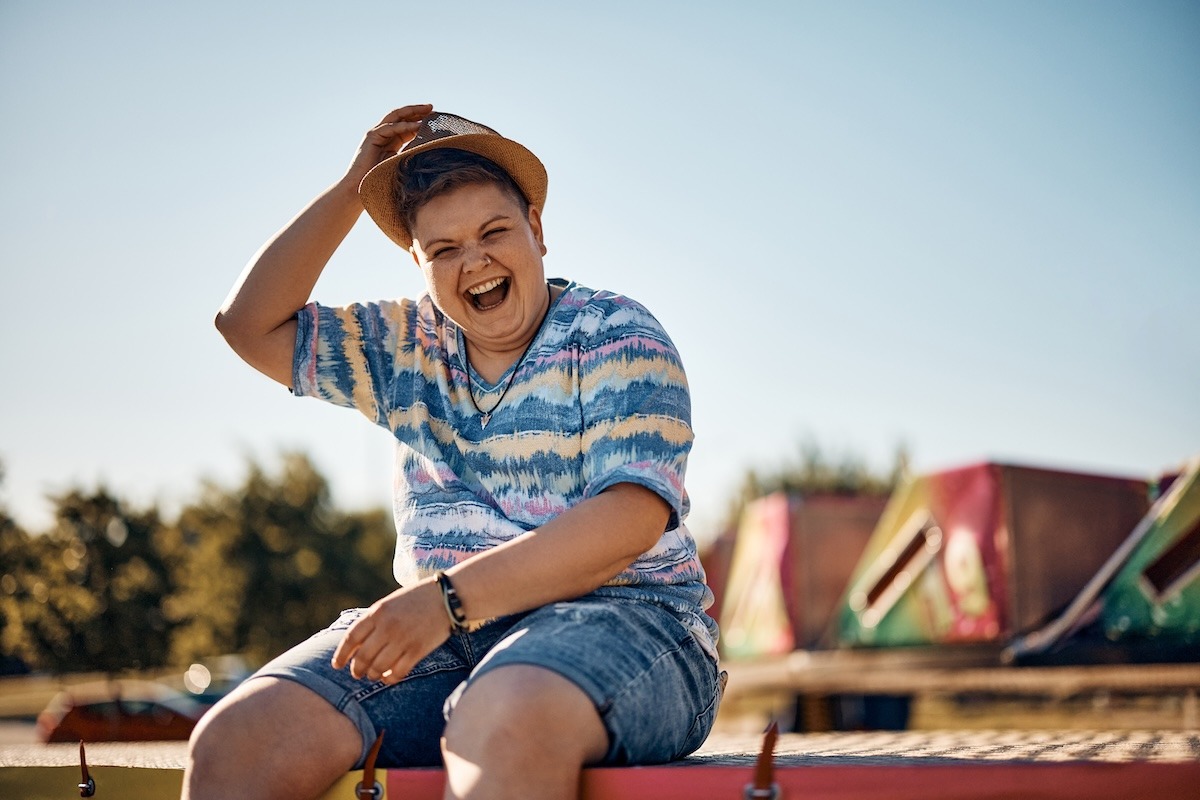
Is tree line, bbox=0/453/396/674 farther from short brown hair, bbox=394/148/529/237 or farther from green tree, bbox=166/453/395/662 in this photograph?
short brown hair, bbox=394/148/529/237

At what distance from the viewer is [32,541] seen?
37.2ft

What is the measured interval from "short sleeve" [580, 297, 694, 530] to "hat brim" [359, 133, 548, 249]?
15.8 inches

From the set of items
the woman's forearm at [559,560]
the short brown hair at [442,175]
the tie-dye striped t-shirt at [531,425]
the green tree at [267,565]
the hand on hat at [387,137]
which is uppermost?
the hand on hat at [387,137]

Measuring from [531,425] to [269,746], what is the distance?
2.32 feet

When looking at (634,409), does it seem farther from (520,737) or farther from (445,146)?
(445,146)

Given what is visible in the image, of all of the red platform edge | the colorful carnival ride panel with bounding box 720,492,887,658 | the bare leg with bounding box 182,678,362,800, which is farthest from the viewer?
the colorful carnival ride panel with bounding box 720,492,887,658

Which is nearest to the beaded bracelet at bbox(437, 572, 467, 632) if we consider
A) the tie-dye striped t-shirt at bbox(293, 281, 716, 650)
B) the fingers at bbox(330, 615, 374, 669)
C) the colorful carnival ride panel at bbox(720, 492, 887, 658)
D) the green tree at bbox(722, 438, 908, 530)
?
the fingers at bbox(330, 615, 374, 669)

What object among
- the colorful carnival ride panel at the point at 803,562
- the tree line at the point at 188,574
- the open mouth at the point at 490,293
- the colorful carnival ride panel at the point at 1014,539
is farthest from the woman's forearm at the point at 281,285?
the colorful carnival ride panel at the point at 803,562

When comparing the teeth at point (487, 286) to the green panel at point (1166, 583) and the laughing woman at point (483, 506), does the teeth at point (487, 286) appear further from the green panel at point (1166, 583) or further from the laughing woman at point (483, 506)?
the green panel at point (1166, 583)

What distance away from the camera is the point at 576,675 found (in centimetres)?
158

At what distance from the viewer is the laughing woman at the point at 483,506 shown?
5.39ft

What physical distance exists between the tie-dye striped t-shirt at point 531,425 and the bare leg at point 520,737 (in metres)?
0.33

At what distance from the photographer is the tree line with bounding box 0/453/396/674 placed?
505 inches

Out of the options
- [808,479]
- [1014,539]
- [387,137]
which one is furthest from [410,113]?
[808,479]
